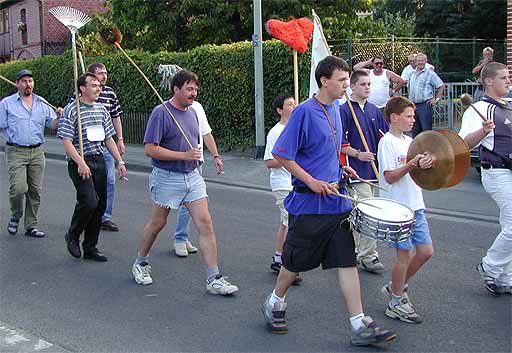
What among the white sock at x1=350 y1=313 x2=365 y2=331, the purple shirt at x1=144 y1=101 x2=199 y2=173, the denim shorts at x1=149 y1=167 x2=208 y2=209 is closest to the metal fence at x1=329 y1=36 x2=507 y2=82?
the purple shirt at x1=144 y1=101 x2=199 y2=173

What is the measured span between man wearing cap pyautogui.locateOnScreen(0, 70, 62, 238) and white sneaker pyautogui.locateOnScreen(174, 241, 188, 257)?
186 cm

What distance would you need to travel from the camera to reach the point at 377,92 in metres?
11.3

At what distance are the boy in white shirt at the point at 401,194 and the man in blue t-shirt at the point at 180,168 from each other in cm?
137

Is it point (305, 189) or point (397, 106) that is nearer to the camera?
point (305, 189)

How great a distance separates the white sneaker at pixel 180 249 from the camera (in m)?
7.00

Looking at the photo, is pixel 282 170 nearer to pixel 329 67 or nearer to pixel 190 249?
pixel 190 249

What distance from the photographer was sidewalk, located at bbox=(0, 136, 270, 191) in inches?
495

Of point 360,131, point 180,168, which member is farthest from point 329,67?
point 180,168

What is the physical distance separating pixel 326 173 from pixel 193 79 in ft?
5.42

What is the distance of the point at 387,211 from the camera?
→ 4.45 meters

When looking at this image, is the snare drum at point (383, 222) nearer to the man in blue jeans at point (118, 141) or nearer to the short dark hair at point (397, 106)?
the short dark hair at point (397, 106)

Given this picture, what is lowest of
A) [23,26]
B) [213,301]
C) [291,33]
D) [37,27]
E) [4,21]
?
[213,301]

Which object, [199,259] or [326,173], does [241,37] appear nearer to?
[199,259]

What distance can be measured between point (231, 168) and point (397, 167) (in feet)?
30.3
